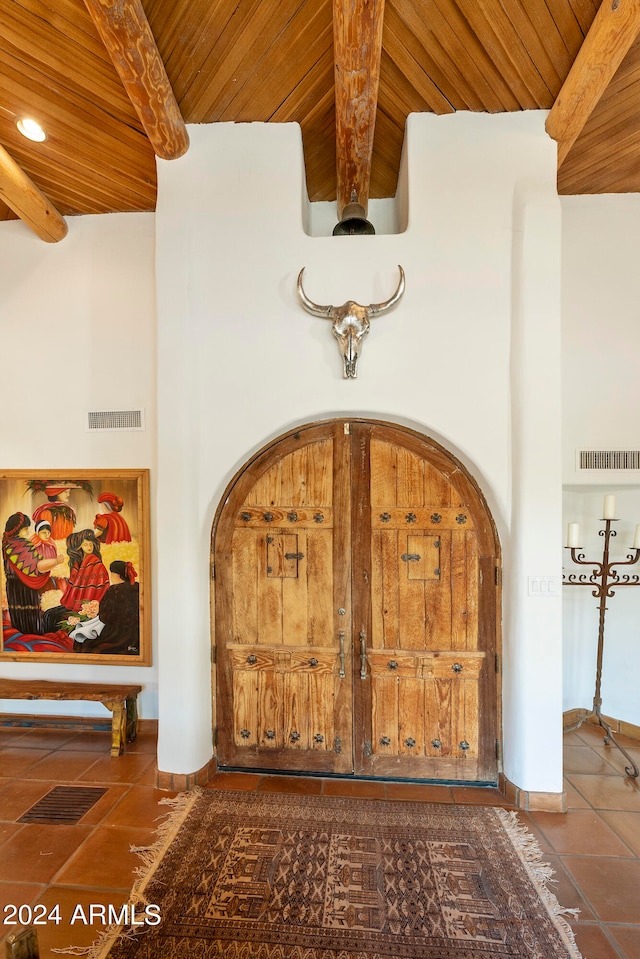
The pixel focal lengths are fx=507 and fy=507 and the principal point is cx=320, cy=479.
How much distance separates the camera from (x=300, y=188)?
10.6 feet

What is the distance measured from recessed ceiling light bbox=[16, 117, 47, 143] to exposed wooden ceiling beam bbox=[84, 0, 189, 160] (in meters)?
0.80

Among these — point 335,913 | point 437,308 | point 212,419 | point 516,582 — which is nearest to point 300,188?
point 437,308

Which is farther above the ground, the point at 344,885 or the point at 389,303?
the point at 389,303

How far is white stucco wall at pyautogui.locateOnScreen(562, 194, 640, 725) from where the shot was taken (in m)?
3.80

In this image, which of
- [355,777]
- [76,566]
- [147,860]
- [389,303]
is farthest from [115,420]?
[355,777]

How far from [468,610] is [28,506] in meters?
3.44

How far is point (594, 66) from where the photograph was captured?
8.68 ft

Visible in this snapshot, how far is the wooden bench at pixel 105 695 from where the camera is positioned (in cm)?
368

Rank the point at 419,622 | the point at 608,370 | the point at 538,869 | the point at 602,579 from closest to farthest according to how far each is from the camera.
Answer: the point at 538,869
the point at 419,622
the point at 602,579
the point at 608,370

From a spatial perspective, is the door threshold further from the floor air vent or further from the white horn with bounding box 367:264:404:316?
the white horn with bounding box 367:264:404:316

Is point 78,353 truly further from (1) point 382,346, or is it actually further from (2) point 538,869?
(2) point 538,869

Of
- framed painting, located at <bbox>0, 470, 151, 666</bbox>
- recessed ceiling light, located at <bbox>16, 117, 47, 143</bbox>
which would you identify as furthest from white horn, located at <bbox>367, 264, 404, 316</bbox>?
recessed ceiling light, located at <bbox>16, 117, 47, 143</bbox>

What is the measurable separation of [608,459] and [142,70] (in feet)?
12.6

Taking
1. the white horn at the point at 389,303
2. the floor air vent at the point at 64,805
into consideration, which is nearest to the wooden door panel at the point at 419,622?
the white horn at the point at 389,303
